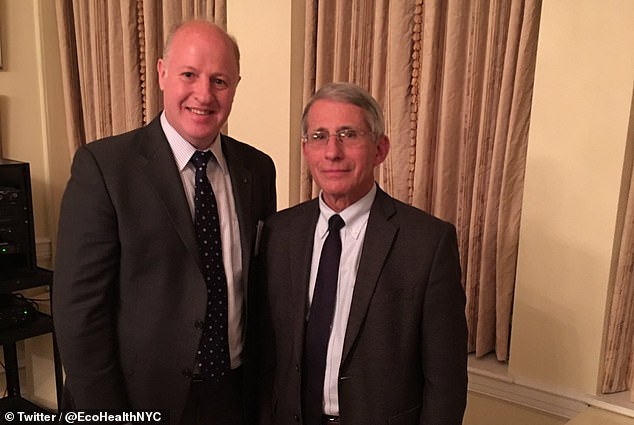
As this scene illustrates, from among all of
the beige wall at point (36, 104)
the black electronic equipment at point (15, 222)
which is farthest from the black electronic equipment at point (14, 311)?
the beige wall at point (36, 104)

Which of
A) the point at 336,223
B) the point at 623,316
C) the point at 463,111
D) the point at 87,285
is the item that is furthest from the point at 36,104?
the point at 623,316

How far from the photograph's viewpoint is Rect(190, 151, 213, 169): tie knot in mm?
1481

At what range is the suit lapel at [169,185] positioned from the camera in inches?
55.1

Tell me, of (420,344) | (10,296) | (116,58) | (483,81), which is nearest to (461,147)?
(483,81)

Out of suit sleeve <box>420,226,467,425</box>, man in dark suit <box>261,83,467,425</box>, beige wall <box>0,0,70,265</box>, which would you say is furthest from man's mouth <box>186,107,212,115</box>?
beige wall <box>0,0,70,265</box>

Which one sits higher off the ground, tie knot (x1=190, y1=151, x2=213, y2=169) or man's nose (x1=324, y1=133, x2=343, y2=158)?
man's nose (x1=324, y1=133, x2=343, y2=158)

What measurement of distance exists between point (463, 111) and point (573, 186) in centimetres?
50

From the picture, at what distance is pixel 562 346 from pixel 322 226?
3.06 feet

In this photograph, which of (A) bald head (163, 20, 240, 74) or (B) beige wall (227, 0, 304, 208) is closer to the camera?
(A) bald head (163, 20, 240, 74)

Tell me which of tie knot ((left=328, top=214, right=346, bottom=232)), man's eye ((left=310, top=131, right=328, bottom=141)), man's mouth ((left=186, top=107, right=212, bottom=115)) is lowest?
tie knot ((left=328, top=214, right=346, bottom=232))

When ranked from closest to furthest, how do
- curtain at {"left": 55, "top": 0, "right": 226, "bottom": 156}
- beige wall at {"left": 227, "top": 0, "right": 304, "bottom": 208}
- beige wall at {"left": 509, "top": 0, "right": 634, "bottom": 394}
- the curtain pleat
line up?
beige wall at {"left": 509, "top": 0, "right": 634, "bottom": 394} < the curtain pleat < beige wall at {"left": 227, "top": 0, "right": 304, "bottom": 208} < curtain at {"left": 55, "top": 0, "right": 226, "bottom": 156}

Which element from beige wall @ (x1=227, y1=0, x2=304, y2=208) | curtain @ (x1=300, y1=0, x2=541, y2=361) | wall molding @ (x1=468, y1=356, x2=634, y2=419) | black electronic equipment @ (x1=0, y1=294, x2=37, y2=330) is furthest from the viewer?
black electronic equipment @ (x1=0, y1=294, x2=37, y2=330)

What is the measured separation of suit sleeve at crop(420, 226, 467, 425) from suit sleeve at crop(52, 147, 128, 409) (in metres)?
0.75

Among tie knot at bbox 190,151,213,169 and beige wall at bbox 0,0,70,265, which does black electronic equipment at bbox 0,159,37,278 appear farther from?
tie knot at bbox 190,151,213,169
